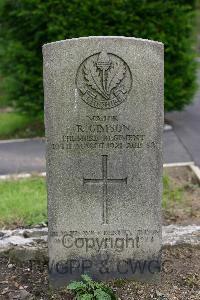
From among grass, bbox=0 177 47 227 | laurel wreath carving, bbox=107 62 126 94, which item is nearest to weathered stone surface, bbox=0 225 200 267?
grass, bbox=0 177 47 227

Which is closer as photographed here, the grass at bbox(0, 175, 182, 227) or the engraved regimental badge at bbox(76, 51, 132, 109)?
the engraved regimental badge at bbox(76, 51, 132, 109)

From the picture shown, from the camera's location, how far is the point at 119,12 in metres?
9.57

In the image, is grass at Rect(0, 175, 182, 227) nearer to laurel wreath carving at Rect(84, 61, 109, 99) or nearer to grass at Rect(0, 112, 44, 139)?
laurel wreath carving at Rect(84, 61, 109, 99)

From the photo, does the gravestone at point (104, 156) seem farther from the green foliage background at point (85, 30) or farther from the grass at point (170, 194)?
the green foliage background at point (85, 30)

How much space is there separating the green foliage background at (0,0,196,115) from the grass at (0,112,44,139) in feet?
1.89

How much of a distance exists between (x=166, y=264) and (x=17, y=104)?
6435 mm

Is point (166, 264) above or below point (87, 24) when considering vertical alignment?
below

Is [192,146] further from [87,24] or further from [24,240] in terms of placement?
[24,240]

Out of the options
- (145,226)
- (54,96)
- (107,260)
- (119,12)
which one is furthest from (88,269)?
(119,12)

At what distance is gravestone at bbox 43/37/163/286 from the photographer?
3832mm

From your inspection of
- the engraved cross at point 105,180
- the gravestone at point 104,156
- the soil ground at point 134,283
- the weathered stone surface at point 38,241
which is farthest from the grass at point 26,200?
the engraved cross at point 105,180

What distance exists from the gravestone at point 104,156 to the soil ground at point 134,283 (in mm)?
109

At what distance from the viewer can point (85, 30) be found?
382 inches

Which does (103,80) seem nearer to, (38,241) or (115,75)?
(115,75)
